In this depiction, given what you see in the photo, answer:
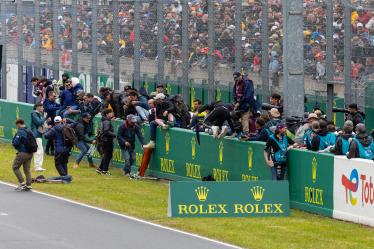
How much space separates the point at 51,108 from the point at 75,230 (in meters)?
13.4

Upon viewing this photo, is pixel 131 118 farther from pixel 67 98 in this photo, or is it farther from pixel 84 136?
pixel 67 98

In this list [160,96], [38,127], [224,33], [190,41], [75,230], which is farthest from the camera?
[190,41]

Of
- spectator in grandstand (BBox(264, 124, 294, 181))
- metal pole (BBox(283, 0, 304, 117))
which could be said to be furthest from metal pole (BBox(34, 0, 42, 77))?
spectator in grandstand (BBox(264, 124, 294, 181))

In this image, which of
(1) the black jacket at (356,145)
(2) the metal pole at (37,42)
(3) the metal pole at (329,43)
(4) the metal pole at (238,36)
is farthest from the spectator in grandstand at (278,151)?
(2) the metal pole at (37,42)

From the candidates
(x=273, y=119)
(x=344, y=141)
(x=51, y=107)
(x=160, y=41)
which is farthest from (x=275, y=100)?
(x=51, y=107)

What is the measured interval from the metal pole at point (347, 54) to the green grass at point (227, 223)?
3.87 metres

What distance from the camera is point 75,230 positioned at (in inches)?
882

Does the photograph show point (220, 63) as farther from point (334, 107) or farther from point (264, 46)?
point (334, 107)

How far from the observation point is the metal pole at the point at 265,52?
3012cm

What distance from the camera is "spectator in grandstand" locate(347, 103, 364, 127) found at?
26766 mm

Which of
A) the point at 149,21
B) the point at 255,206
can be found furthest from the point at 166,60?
the point at 255,206

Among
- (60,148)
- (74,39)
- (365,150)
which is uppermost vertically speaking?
(74,39)

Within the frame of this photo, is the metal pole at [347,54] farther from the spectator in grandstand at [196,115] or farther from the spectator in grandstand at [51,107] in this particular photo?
the spectator in grandstand at [51,107]

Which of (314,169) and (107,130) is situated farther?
(107,130)
